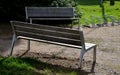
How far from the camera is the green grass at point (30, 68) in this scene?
6.02m

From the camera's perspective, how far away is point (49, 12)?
12359 mm

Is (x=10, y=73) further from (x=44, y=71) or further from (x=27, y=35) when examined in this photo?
(x=27, y=35)

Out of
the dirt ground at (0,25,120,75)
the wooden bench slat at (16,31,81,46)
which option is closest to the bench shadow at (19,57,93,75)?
the dirt ground at (0,25,120,75)

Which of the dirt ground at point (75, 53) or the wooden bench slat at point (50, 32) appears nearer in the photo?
the wooden bench slat at point (50, 32)

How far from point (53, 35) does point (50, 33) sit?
0.08 metres

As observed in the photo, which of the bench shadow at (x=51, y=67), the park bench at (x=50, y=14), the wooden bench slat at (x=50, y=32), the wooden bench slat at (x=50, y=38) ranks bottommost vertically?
the park bench at (x=50, y=14)

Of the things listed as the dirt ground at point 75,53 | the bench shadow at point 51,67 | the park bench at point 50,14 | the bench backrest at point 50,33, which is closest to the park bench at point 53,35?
the bench backrest at point 50,33

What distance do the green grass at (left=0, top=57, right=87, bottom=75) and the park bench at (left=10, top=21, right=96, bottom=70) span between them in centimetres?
42

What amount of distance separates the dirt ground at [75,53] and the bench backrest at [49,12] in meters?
1.60

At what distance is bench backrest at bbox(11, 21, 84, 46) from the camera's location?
21.3 ft

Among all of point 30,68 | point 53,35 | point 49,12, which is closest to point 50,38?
point 53,35

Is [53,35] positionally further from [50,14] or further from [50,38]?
[50,14]

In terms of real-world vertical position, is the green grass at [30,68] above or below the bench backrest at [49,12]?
above

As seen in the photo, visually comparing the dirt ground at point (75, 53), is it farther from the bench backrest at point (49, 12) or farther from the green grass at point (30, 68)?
the bench backrest at point (49, 12)
